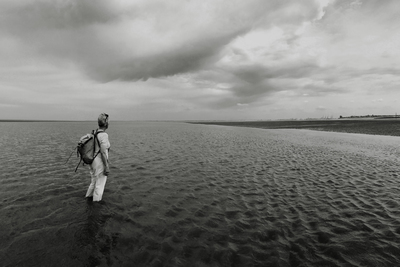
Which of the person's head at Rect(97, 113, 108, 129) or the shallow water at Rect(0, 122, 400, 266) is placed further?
the person's head at Rect(97, 113, 108, 129)

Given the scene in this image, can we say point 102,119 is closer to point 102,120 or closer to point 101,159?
point 102,120

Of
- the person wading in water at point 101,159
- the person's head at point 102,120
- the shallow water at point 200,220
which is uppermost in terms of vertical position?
the person's head at point 102,120

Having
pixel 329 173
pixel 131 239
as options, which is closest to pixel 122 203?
pixel 131 239

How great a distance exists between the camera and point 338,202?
9852 mm

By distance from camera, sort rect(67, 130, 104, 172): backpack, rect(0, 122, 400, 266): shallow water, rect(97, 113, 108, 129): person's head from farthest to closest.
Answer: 1. rect(97, 113, 108, 129): person's head
2. rect(67, 130, 104, 172): backpack
3. rect(0, 122, 400, 266): shallow water

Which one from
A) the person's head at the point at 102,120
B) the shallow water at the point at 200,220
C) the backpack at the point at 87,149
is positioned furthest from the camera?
the person's head at the point at 102,120

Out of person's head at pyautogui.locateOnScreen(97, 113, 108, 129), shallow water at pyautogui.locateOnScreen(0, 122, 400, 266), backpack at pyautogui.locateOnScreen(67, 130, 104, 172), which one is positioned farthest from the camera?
person's head at pyautogui.locateOnScreen(97, 113, 108, 129)

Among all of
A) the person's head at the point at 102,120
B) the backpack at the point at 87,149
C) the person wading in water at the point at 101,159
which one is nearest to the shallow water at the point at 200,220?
the person wading in water at the point at 101,159

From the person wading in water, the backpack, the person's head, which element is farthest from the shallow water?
the person's head

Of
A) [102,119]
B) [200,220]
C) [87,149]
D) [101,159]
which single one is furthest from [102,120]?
[200,220]

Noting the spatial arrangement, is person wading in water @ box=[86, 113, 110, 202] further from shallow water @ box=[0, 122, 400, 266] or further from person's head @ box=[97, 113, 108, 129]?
shallow water @ box=[0, 122, 400, 266]

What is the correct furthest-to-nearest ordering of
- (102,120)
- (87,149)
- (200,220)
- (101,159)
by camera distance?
(101,159)
(102,120)
(87,149)
(200,220)

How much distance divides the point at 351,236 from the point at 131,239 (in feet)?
25.5

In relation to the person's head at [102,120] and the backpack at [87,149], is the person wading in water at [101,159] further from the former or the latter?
the backpack at [87,149]
